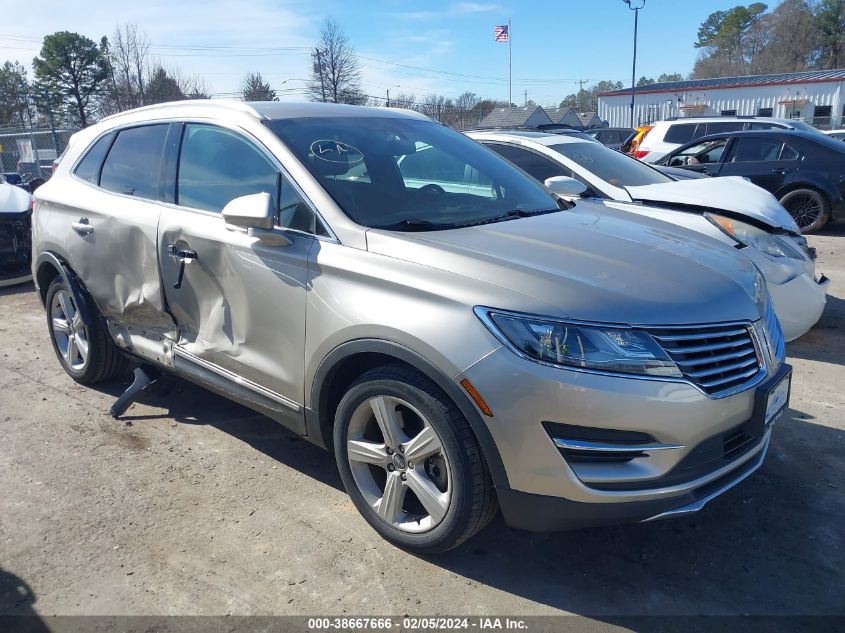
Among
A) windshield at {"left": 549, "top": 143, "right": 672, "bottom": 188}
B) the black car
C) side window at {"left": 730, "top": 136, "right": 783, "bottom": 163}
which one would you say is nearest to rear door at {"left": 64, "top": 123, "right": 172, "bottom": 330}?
windshield at {"left": 549, "top": 143, "right": 672, "bottom": 188}

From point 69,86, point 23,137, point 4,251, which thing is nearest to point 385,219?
point 4,251

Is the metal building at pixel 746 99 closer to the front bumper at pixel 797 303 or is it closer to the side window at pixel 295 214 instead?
the front bumper at pixel 797 303

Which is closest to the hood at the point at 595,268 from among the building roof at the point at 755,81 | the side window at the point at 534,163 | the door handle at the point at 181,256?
the door handle at the point at 181,256

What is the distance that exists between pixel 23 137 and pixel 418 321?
24346 millimetres

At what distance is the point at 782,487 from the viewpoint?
11.1 feet

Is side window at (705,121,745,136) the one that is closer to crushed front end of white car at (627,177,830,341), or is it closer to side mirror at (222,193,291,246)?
crushed front end of white car at (627,177,830,341)

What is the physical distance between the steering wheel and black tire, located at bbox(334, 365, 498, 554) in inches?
44.0

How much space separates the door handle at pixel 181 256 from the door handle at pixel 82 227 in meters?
0.93

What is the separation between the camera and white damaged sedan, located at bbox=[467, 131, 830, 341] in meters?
5.07

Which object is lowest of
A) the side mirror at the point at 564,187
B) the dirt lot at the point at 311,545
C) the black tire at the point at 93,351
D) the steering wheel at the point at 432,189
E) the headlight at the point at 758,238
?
the dirt lot at the point at 311,545

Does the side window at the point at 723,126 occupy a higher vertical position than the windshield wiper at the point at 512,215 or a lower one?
higher

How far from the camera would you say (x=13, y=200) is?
8.42m

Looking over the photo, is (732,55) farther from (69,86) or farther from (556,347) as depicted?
(556,347)

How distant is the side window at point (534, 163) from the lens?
6.58 meters
